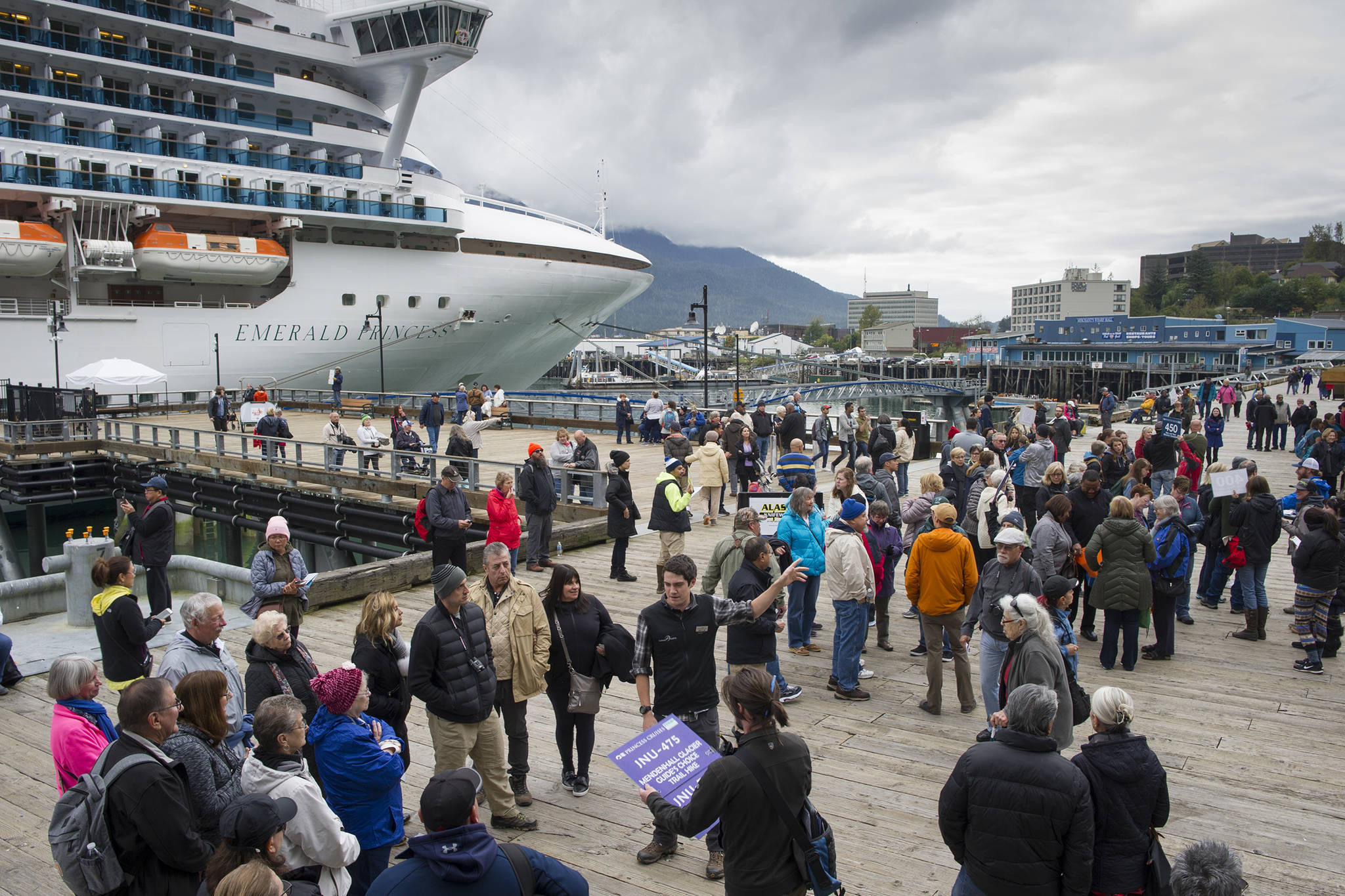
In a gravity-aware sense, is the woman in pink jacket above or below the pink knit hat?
below

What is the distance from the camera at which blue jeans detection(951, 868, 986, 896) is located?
370 cm

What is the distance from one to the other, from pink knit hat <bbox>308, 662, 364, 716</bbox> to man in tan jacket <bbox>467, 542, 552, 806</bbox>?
4.29 feet

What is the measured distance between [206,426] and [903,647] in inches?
1131

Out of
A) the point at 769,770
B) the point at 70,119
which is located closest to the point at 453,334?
the point at 70,119

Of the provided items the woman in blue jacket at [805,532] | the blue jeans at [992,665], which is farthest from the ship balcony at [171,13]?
the blue jeans at [992,665]

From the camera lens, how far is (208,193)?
36.3 meters

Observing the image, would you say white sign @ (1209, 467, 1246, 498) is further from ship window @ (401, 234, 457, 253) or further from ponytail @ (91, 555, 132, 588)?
ship window @ (401, 234, 457, 253)

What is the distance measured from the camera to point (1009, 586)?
625 cm

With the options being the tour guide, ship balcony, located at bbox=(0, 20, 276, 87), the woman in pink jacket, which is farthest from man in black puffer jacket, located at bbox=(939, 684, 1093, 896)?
ship balcony, located at bbox=(0, 20, 276, 87)

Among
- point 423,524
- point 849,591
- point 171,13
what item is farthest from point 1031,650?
point 171,13

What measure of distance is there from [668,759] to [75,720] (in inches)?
118

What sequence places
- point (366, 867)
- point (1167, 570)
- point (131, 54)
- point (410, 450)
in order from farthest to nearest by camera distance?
point (131, 54), point (410, 450), point (1167, 570), point (366, 867)

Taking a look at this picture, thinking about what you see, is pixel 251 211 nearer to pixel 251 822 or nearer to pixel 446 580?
pixel 446 580

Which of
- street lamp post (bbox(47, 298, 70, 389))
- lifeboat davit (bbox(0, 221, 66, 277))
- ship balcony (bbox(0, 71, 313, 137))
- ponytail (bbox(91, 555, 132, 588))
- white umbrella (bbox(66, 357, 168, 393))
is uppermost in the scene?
ship balcony (bbox(0, 71, 313, 137))
